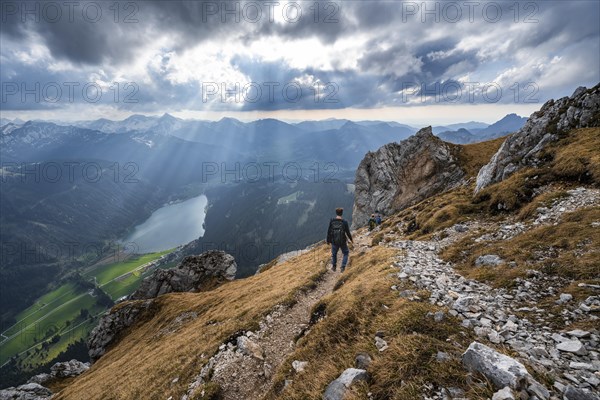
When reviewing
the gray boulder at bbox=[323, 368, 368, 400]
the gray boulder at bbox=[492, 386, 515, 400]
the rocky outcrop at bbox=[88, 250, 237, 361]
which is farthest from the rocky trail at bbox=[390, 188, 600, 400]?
the rocky outcrop at bbox=[88, 250, 237, 361]

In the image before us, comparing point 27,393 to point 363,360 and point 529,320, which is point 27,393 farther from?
point 529,320

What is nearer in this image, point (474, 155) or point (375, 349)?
point (375, 349)

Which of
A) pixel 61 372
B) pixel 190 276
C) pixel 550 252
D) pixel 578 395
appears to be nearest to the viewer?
pixel 578 395

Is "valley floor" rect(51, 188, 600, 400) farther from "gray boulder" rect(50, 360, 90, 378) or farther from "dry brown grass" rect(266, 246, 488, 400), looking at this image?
"gray boulder" rect(50, 360, 90, 378)

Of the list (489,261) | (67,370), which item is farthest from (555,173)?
(67,370)

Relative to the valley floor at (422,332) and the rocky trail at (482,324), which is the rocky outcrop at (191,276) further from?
the rocky trail at (482,324)

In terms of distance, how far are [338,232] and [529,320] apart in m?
12.3

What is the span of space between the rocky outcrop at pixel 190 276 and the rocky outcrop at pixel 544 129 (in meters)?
66.5

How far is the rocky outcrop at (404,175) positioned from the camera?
61.1m

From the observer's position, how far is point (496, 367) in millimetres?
5719

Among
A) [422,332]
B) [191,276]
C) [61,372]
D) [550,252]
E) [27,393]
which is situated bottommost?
[61,372]

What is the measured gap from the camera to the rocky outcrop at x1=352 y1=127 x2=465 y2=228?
61.1 m

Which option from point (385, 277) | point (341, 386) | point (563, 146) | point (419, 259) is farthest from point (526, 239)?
point (563, 146)

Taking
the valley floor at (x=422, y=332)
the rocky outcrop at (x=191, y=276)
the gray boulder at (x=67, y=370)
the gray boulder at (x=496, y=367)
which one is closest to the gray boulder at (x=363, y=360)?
the valley floor at (x=422, y=332)
